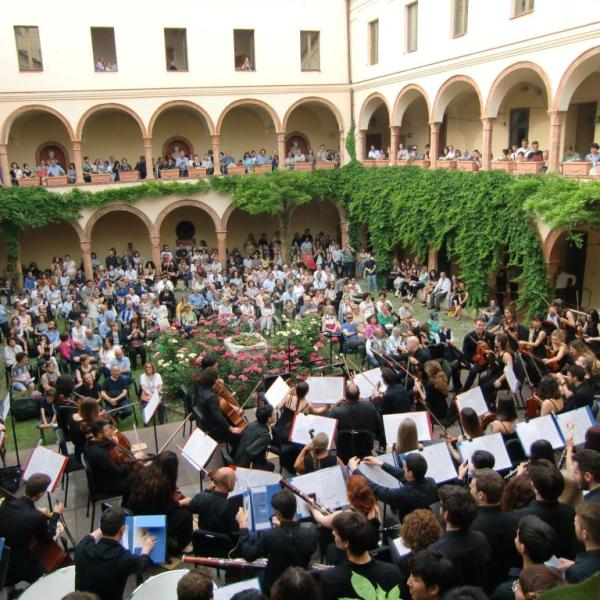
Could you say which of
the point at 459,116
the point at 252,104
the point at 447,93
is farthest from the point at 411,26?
the point at 252,104

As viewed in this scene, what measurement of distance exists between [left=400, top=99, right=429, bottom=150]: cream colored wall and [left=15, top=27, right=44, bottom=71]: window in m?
14.2

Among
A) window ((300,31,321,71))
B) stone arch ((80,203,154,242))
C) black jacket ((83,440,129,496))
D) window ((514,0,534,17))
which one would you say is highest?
window ((300,31,321,71))

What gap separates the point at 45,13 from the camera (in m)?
21.0

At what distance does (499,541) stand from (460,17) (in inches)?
703

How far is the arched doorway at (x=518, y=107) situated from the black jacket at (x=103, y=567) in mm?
15888

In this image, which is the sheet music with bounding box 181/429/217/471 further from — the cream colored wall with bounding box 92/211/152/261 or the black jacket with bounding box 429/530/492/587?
the cream colored wall with bounding box 92/211/152/261

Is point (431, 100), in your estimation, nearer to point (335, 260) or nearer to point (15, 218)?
point (335, 260)

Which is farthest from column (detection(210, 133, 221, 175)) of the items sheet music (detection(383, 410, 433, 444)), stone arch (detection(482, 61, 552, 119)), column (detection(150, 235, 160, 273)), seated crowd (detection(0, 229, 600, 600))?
sheet music (detection(383, 410, 433, 444))

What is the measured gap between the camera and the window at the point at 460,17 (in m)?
18.2

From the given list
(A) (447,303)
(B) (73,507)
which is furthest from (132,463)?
(A) (447,303)

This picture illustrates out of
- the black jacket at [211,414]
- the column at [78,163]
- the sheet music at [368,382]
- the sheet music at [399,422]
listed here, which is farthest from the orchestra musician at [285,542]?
the column at [78,163]

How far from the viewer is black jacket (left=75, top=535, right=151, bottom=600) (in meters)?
4.43

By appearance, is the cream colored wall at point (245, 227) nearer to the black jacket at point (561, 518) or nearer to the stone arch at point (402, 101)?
the stone arch at point (402, 101)

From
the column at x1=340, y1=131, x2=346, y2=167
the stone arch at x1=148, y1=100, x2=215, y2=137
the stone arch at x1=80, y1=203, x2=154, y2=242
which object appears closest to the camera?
the stone arch at x1=80, y1=203, x2=154, y2=242
